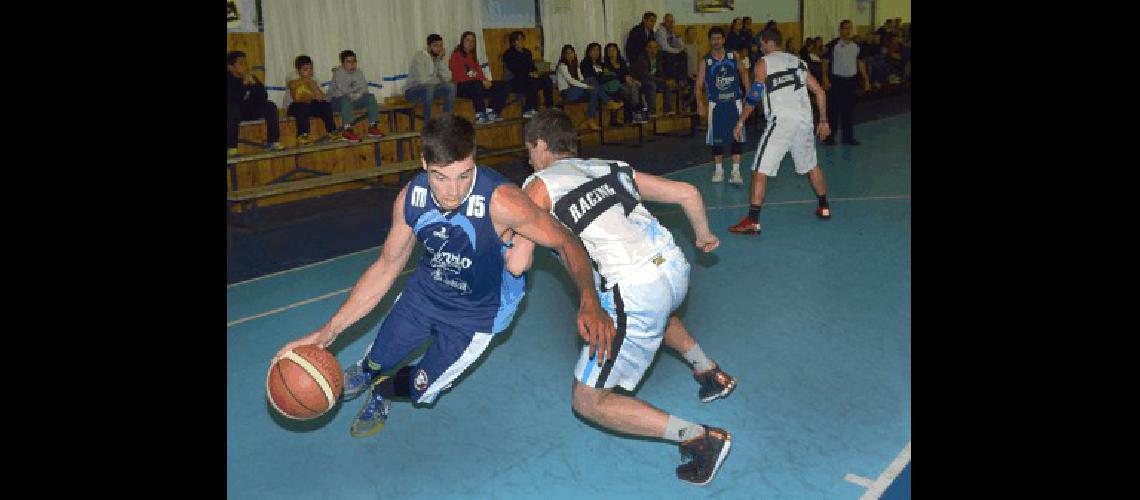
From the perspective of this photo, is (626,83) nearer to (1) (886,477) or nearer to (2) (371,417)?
(2) (371,417)

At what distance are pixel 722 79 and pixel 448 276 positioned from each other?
873 centimetres

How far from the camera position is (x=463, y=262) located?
14.6 feet

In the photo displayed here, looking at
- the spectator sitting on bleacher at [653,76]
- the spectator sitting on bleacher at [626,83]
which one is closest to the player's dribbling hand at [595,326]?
the spectator sitting on bleacher at [626,83]

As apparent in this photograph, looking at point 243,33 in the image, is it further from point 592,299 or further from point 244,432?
point 592,299

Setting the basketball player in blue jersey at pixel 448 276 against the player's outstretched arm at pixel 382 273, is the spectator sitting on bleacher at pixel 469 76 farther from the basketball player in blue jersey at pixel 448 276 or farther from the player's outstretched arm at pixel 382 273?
the player's outstretched arm at pixel 382 273

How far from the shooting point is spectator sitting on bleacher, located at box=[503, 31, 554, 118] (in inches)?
603

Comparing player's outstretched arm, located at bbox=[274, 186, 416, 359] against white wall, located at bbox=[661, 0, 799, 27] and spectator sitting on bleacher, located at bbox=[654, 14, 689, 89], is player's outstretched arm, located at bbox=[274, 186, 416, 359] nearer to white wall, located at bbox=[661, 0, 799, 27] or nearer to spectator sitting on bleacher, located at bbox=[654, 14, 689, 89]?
spectator sitting on bleacher, located at bbox=[654, 14, 689, 89]

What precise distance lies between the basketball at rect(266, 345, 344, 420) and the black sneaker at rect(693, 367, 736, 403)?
2.18m

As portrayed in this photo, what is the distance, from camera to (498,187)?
428 centimetres

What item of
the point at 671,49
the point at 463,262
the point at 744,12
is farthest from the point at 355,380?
the point at 744,12

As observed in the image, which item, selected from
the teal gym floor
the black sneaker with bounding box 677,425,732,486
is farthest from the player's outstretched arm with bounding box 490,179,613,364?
the teal gym floor

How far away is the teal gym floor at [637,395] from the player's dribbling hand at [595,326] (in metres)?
0.80
